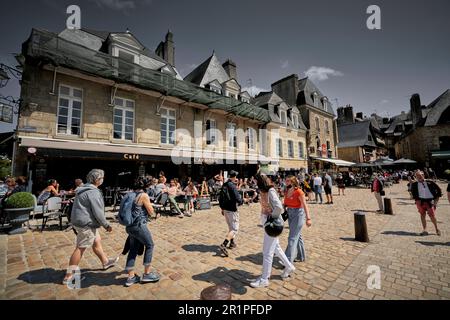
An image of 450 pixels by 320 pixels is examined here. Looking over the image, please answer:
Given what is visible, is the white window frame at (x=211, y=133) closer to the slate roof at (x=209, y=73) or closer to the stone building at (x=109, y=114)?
the stone building at (x=109, y=114)

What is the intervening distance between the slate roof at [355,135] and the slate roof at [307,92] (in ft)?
24.2

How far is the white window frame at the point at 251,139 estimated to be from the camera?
56.2 feet

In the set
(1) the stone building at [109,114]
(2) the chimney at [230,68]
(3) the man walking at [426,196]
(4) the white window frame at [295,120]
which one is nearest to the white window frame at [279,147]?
(4) the white window frame at [295,120]

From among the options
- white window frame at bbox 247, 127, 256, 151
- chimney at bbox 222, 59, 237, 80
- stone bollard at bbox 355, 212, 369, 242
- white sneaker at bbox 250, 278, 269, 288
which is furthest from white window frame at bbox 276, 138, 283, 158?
white sneaker at bbox 250, 278, 269, 288

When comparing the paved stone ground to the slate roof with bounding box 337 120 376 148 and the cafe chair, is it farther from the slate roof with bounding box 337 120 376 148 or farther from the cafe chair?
the slate roof with bounding box 337 120 376 148

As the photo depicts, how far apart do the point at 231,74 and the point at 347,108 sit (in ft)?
94.5

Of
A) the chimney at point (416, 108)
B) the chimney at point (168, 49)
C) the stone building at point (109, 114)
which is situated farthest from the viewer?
the chimney at point (416, 108)

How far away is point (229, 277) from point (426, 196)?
218 inches

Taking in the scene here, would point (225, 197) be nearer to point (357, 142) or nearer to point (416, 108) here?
point (357, 142)

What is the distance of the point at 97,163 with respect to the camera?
386 inches

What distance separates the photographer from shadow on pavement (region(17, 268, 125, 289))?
297 centimetres

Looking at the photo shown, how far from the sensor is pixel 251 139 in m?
17.4
